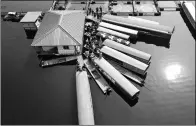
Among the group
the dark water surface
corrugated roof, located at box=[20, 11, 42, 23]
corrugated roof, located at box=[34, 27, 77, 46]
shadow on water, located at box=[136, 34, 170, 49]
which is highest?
corrugated roof, located at box=[20, 11, 42, 23]

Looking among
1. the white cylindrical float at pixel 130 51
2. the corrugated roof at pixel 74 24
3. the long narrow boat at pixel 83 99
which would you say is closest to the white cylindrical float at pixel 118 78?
the long narrow boat at pixel 83 99

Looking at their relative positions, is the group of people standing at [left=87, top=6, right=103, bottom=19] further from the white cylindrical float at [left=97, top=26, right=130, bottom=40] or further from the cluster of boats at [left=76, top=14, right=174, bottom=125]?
the white cylindrical float at [left=97, top=26, right=130, bottom=40]

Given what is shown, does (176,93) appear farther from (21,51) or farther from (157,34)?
(21,51)

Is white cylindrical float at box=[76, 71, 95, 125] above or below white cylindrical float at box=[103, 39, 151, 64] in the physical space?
below

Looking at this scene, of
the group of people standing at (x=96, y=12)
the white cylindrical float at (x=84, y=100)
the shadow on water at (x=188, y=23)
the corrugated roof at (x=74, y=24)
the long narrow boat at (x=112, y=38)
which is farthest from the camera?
the group of people standing at (x=96, y=12)

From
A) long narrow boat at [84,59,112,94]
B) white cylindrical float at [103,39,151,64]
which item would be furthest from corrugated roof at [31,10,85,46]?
white cylindrical float at [103,39,151,64]

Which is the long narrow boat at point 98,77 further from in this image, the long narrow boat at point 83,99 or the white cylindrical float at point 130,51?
the white cylindrical float at point 130,51
